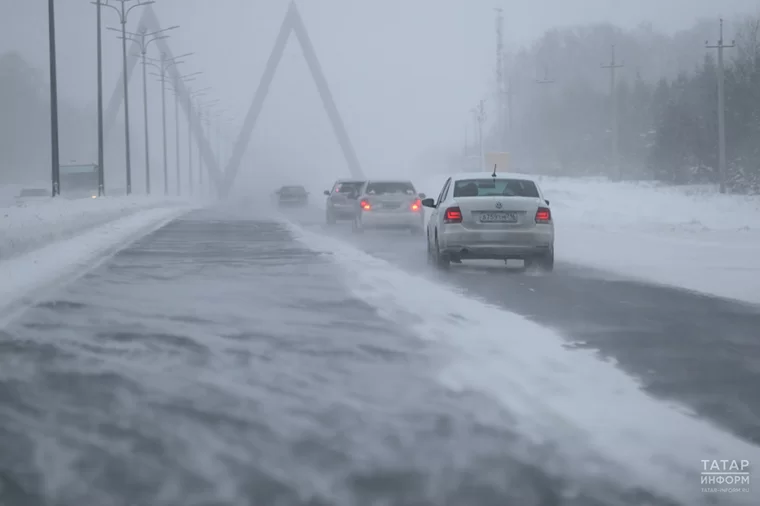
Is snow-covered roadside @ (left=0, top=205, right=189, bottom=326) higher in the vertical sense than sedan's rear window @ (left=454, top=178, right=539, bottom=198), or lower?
lower

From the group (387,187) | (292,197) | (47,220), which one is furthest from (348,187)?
(292,197)

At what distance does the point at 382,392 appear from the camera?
305 inches

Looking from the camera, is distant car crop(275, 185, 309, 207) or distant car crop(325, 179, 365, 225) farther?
distant car crop(275, 185, 309, 207)

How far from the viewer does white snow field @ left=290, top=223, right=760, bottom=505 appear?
5812 millimetres

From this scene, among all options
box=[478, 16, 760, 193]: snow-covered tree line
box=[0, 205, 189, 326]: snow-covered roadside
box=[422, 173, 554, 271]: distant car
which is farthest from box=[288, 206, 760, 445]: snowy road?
box=[478, 16, 760, 193]: snow-covered tree line

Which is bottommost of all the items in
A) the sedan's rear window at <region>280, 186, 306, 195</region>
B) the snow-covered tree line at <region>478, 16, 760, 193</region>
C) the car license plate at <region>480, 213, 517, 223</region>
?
the car license plate at <region>480, 213, 517, 223</region>

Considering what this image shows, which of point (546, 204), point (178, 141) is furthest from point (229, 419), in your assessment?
point (178, 141)

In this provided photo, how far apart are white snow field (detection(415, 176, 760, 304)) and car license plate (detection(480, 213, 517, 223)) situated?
1.95 m

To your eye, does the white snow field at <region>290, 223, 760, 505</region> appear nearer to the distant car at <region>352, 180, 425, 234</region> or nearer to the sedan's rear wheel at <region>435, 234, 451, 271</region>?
the sedan's rear wheel at <region>435, 234, 451, 271</region>

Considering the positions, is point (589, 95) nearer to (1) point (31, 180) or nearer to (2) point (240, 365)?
(1) point (31, 180)

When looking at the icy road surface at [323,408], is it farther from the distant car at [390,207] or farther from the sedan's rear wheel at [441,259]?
the distant car at [390,207]

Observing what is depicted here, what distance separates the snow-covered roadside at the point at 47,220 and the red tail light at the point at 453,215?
293 inches

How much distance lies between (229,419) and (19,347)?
12.0ft

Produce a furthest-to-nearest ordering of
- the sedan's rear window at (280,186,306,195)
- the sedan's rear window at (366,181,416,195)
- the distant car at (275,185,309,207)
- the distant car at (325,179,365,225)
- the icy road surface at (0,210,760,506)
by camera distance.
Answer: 1. the sedan's rear window at (280,186,306,195)
2. the distant car at (275,185,309,207)
3. the distant car at (325,179,365,225)
4. the sedan's rear window at (366,181,416,195)
5. the icy road surface at (0,210,760,506)
